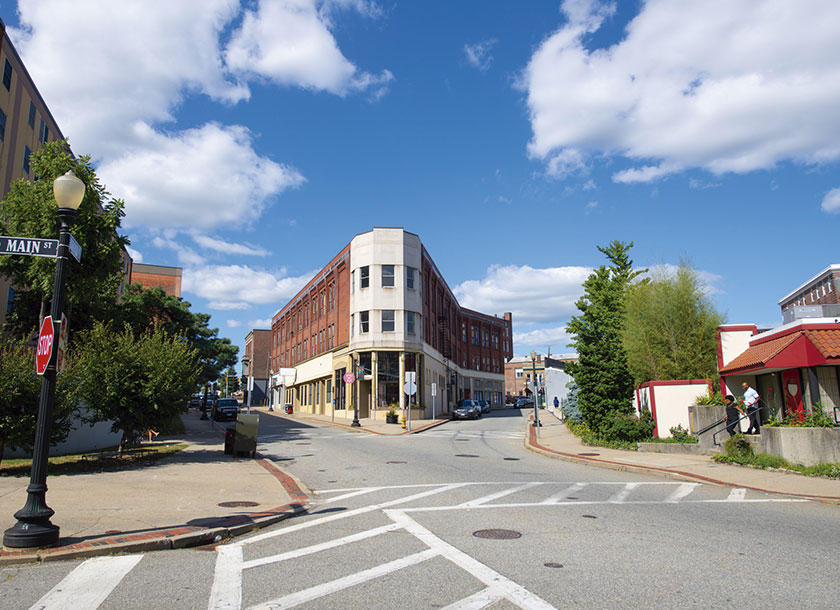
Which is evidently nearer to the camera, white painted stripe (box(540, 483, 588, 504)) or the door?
white painted stripe (box(540, 483, 588, 504))

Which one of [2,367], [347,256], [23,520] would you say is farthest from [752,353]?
[347,256]

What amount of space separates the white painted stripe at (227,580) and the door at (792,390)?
1386 cm

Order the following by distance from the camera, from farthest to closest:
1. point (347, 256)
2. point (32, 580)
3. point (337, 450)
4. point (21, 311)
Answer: point (347, 256) → point (21, 311) → point (337, 450) → point (32, 580)

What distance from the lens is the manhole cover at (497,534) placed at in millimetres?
7488

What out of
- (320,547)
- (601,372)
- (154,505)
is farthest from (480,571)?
(601,372)

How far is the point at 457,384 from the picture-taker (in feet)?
229

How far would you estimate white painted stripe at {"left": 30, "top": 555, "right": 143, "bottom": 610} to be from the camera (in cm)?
A: 501

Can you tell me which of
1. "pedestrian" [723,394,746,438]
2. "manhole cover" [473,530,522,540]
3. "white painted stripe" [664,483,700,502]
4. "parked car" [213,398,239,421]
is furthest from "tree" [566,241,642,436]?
"parked car" [213,398,239,421]

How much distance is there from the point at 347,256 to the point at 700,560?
44.0 m

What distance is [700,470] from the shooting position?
14.1 metres

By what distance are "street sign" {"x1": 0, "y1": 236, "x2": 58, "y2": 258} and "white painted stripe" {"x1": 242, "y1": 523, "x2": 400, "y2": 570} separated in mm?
4615

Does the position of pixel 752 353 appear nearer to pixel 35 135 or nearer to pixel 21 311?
pixel 21 311

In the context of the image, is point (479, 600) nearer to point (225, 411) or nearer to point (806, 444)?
point (806, 444)

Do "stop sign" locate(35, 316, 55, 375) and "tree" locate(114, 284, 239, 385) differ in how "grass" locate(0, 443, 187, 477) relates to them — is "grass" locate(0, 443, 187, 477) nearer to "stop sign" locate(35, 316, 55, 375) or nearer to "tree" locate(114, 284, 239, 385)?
"stop sign" locate(35, 316, 55, 375)
